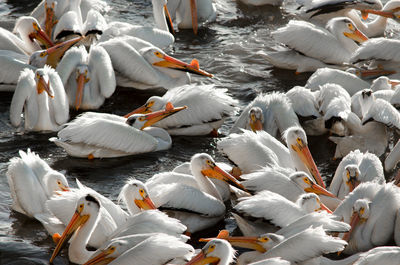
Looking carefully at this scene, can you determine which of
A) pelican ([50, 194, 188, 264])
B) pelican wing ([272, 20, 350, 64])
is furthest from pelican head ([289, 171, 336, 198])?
pelican wing ([272, 20, 350, 64])

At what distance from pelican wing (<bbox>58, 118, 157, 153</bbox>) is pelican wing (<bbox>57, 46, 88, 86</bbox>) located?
3.49 ft

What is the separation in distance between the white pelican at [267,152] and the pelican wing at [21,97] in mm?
2009

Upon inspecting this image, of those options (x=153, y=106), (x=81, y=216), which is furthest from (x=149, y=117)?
(x=81, y=216)

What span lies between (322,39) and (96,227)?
4343 millimetres

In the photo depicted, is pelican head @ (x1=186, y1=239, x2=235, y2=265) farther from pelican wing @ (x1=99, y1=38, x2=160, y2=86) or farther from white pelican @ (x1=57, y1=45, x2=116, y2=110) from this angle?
pelican wing @ (x1=99, y1=38, x2=160, y2=86)

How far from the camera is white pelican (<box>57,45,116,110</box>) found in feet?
26.2

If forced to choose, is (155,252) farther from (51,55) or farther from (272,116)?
(51,55)

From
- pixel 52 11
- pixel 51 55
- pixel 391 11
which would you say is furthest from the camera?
pixel 391 11

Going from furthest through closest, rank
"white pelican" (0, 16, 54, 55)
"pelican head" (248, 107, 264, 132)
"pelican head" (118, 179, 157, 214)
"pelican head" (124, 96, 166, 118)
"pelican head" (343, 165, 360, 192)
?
1. "white pelican" (0, 16, 54, 55)
2. "pelican head" (124, 96, 166, 118)
3. "pelican head" (248, 107, 264, 132)
4. "pelican head" (343, 165, 360, 192)
5. "pelican head" (118, 179, 157, 214)

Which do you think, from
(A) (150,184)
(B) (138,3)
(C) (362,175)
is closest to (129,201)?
(A) (150,184)

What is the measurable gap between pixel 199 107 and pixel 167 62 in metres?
1.04

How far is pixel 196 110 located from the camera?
24.7ft

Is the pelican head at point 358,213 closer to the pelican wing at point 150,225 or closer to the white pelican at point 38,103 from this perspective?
the pelican wing at point 150,225

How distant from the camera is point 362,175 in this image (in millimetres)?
6320
